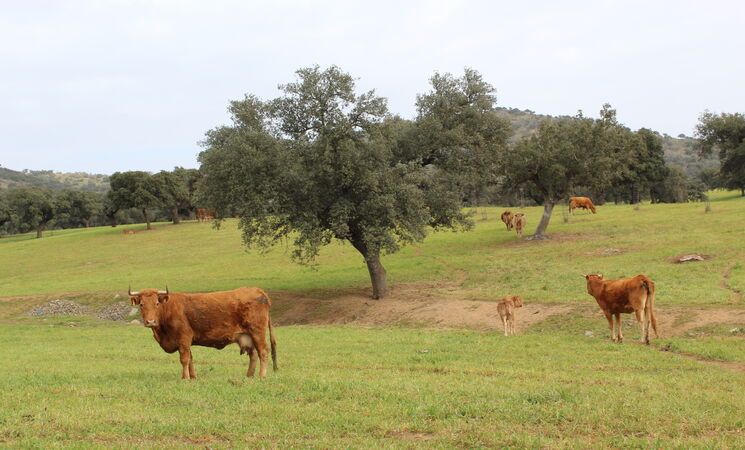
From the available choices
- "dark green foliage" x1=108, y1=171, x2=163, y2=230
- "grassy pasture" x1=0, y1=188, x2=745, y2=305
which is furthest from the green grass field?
"dark green foliage" x1=108, y1=171, x2=163, y2=230

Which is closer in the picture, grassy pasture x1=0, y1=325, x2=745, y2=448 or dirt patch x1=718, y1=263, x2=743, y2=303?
grassy pasture x1=0, y1=325, x2=745, y2=448

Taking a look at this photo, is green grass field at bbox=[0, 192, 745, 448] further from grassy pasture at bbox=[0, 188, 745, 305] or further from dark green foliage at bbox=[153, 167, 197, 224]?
dark green foliage at bbox=[153, 167, 197, 224]

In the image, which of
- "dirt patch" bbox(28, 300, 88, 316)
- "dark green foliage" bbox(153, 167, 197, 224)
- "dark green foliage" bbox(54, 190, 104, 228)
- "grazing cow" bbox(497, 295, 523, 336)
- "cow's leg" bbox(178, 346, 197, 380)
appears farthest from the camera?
"dark green foliage" bbox(54, 190, 104, 228)

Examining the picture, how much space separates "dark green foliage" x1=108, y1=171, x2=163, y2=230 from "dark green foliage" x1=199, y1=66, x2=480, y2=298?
46.3m

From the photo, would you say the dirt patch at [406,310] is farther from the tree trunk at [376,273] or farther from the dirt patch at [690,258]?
the dirt patch at [690,258]

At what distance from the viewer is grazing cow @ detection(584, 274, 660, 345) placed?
1612 centimetres

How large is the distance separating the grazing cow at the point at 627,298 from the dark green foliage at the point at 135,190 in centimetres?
6254

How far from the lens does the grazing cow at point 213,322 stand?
1237 centimetres

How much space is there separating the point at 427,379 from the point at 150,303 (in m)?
5.72

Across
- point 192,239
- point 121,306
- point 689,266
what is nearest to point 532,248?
point 689,266

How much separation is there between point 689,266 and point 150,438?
26.6 meters

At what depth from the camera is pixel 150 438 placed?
7957 millimetres

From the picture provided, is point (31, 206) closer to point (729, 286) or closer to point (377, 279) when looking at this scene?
point (377, 279)

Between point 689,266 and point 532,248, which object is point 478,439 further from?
point 532,248
